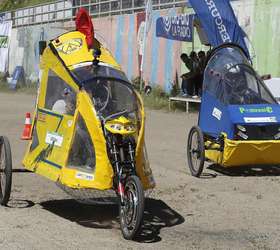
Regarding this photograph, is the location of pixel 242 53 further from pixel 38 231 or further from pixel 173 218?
pixel 38 231

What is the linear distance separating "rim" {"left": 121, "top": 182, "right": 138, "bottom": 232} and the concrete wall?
18.8ft

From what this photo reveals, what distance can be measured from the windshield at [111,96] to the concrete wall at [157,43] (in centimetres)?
469

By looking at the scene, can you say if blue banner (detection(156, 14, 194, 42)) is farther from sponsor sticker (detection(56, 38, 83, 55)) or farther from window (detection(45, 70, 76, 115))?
window (detection(45, 70, 76, 115))

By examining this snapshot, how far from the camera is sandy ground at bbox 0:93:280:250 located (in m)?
6.24

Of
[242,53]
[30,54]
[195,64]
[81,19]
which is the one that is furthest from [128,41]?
[81,19]

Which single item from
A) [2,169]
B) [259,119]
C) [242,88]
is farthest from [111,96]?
[242,88]

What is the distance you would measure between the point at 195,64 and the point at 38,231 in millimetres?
13470

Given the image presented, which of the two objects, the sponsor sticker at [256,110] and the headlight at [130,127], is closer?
the headlight at [130,127]

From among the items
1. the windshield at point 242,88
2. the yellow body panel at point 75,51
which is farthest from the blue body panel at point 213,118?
the yellow body panel at point 75,51

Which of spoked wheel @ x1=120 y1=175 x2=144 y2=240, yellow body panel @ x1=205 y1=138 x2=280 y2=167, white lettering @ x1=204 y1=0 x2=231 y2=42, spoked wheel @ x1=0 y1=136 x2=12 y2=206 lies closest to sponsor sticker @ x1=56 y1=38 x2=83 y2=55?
spoked wheel @ x1=0 y1=136 x2=12 y2=206

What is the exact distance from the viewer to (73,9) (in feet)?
111

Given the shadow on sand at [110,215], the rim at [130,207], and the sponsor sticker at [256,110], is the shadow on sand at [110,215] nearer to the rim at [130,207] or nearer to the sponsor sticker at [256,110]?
the rim at [130,207]

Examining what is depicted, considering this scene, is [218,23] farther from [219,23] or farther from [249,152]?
[249,152]

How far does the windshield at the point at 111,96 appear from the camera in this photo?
692 cm
